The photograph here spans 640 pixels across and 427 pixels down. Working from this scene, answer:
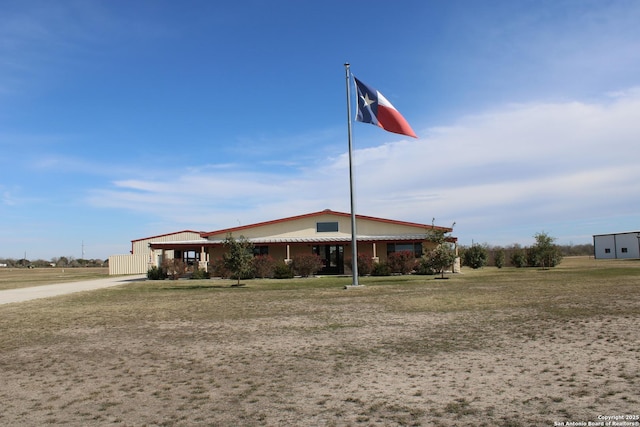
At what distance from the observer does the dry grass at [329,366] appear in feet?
16.6

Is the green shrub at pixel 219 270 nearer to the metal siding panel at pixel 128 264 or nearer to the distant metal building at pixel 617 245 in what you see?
the metal siding panel at pixel 128 264

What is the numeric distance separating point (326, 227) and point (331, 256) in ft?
7.11

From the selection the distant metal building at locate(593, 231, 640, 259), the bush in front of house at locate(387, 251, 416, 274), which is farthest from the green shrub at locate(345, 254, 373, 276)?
the distant metal building at locate(593, 231, 640, 259)

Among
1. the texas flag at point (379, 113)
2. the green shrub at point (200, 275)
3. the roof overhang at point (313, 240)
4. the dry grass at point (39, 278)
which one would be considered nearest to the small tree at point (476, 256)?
the roof overhang at point (313, 240)

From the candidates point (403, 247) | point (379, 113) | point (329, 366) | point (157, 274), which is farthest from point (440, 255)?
point (329, 366)

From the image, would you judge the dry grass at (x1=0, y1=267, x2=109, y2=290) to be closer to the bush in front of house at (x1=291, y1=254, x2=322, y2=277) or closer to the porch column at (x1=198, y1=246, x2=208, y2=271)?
the porch column at (x1=198, y1=246, x2=208, y2=271)

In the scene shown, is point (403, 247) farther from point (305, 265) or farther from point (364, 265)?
point (305, 265)

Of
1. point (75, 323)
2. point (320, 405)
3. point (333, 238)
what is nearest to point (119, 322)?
point (75, 323)

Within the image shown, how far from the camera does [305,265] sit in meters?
33.0

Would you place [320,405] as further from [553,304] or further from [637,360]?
[553,304]

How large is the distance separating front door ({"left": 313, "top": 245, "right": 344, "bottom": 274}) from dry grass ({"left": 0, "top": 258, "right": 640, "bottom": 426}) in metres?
23.1

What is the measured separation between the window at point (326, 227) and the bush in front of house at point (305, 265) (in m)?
4.21

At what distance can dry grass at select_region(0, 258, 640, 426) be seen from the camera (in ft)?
16.6

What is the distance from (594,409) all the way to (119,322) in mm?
10671
